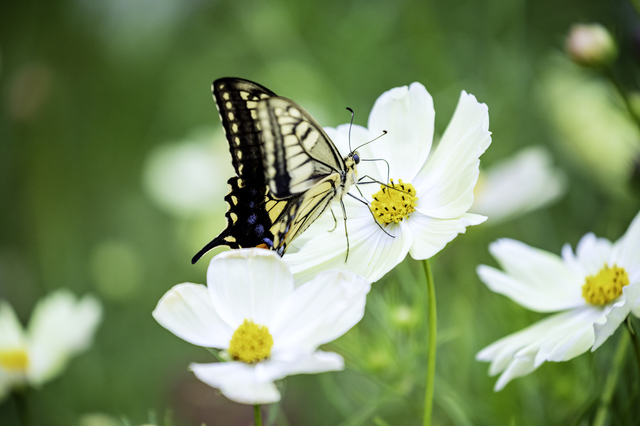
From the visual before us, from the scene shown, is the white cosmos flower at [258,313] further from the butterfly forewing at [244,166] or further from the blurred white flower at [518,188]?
the blurred white flower at [518,188]

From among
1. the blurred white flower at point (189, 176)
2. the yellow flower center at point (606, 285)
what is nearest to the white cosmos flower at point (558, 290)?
the yellow flower center at point (606, 285)

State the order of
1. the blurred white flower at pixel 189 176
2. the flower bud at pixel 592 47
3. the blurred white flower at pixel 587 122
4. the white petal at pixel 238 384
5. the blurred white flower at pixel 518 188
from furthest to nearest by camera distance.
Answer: the blurred white flower at pixel 189 176, the blurred white flower at pixel 587 122, the blurred white flower at pixel 518 188, the flower bud at pixel 592 47, the white petal at pixel 238 384

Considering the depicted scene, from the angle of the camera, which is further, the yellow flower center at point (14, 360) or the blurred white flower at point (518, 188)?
→ the blurred white flower at point (518, 188)

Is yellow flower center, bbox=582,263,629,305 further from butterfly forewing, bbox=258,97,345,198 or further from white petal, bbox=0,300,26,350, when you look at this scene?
white petal, bbox=0,300,26,350

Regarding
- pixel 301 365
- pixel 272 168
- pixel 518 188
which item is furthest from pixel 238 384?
pixel 518 188

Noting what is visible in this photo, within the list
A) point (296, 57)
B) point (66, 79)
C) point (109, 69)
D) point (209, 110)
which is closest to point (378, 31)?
point (296, 57)
